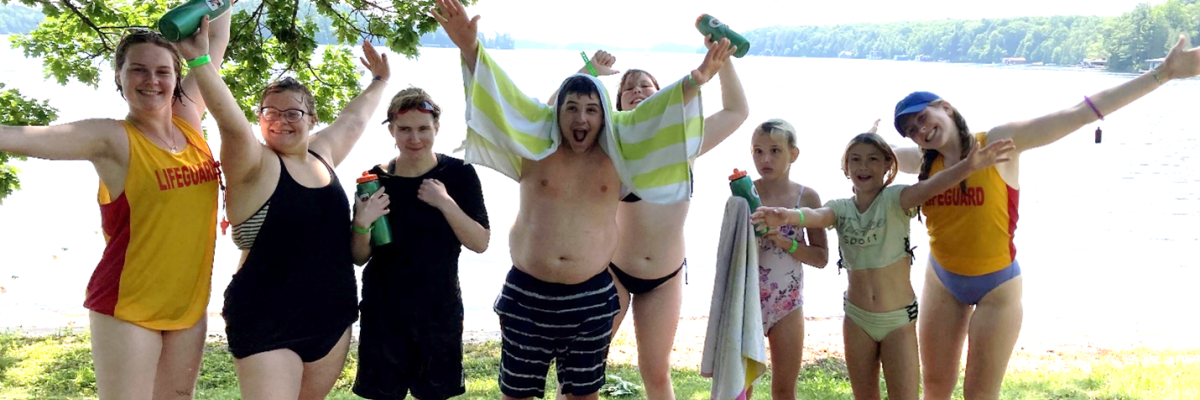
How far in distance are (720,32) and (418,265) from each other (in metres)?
1.61

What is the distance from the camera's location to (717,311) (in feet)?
14.8

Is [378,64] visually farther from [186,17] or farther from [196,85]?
[186,17]

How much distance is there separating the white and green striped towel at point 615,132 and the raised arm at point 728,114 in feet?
1.75

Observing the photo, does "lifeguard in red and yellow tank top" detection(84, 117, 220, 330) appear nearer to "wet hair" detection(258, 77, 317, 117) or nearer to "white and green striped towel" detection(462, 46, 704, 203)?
"wet hair" detection(258, 77, 317, 117)

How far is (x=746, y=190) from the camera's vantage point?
172 inches

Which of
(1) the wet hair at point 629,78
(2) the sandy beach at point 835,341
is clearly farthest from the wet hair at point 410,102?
(2) the sandy beach at point 835,341

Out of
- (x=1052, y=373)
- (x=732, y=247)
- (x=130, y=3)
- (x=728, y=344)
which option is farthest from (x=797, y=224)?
(x=130, y=3)

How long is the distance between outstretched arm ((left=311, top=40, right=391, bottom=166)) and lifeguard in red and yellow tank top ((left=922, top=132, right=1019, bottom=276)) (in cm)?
266

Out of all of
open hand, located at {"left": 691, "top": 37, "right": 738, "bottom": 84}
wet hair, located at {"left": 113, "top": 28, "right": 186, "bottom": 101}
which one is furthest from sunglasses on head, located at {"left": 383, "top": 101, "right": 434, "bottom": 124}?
open hand, located at {"left": 691, "top": 37, "right": 738, "bottom": 84}

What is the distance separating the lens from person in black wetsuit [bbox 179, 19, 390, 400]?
143 inches

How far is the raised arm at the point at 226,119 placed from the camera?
3.39 metres

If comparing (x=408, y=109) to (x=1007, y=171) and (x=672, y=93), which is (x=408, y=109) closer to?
(x=672, y=93)

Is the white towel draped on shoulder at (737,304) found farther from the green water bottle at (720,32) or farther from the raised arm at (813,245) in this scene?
the green water bottle at (720,32)

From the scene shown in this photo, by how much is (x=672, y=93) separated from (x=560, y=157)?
1.91 ft
